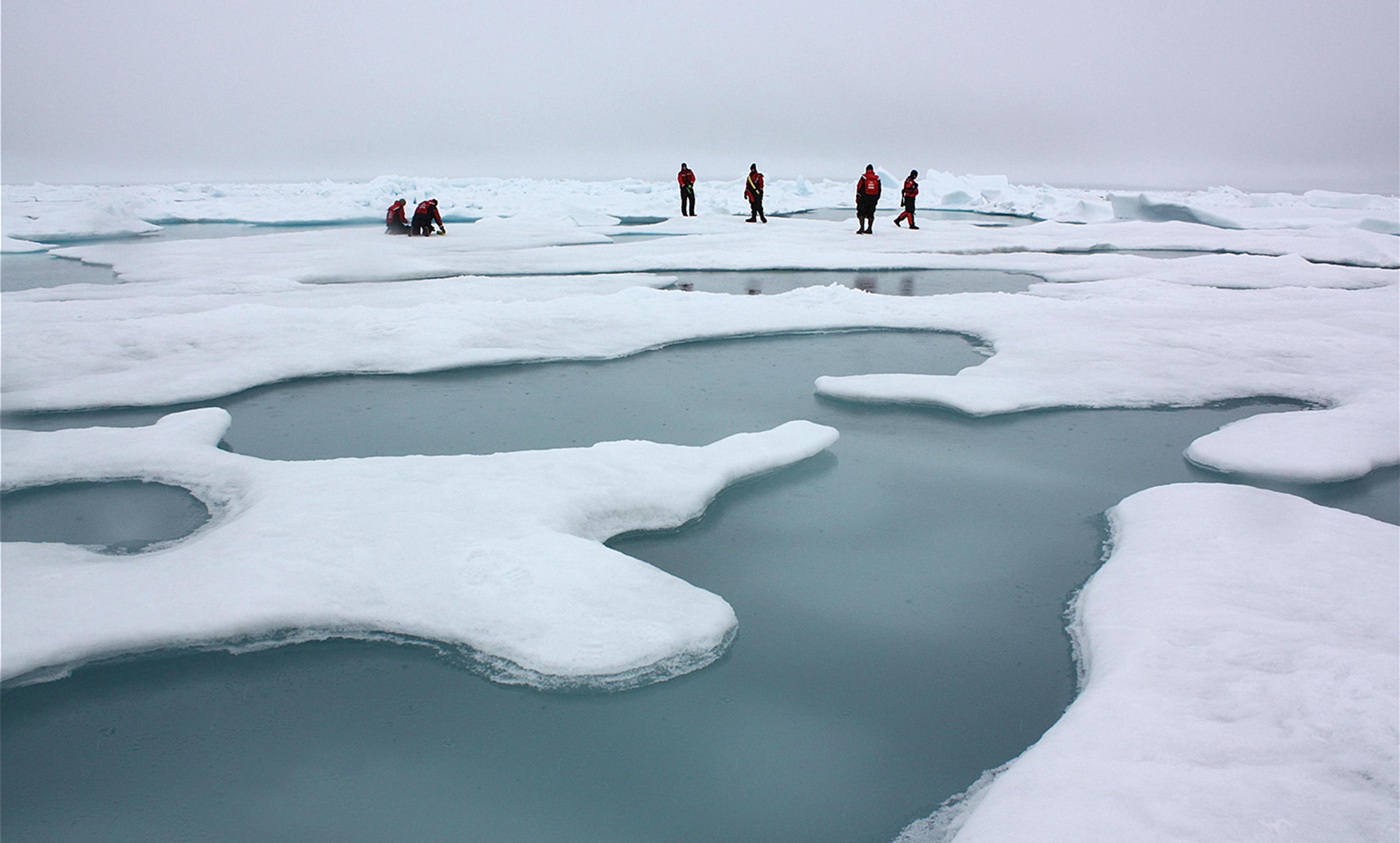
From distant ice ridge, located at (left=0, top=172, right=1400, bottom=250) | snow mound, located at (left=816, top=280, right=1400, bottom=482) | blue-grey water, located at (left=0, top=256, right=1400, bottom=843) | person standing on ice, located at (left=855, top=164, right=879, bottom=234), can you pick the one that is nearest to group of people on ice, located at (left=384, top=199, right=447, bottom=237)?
distant ice ridge, located at (left=0, top=172, right=1400, bottom=250)

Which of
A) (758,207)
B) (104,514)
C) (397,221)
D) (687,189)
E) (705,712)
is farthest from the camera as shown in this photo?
(687,189)

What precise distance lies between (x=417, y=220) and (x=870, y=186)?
29.0 feet

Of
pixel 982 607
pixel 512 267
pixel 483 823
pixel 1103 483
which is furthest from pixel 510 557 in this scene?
pixel 512 267

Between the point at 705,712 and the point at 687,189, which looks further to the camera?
the point at 687,189

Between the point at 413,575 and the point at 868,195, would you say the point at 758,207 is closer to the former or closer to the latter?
the point at 868,195

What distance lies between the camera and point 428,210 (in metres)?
15.9

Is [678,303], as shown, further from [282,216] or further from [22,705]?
[282,216]

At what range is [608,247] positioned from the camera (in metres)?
14.8

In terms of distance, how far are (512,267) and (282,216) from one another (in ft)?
50.7

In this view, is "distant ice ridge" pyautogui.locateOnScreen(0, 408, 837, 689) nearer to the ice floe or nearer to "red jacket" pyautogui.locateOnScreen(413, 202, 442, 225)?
"red jacket" pyautogui.locateOnScreen(413, 202, 442, 225)

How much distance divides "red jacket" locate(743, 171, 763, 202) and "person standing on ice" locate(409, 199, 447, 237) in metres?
6.59

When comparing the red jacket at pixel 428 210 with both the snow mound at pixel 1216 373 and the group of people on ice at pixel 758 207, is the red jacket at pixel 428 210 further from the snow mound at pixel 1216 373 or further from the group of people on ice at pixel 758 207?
the snow mound at pixel 1216 373

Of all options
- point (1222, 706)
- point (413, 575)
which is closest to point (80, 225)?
point (413, 575)

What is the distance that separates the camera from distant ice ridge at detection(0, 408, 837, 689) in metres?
2.63
